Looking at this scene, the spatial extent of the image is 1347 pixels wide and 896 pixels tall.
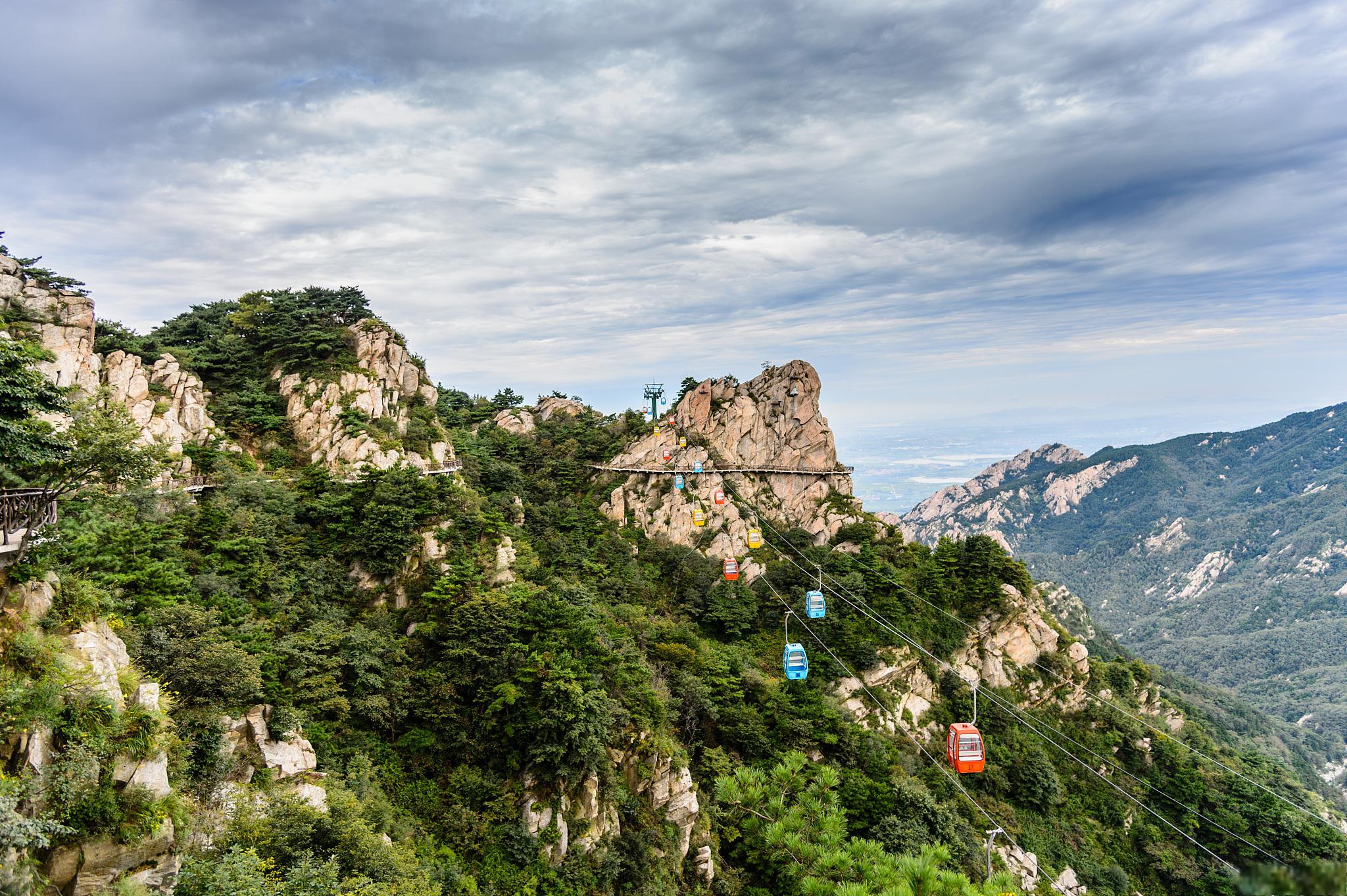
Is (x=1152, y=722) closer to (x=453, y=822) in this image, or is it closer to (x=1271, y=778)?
(x=1271, y=778)

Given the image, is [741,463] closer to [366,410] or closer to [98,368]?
[366,410]

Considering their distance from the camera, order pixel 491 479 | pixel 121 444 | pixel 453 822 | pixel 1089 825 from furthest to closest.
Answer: pixel 491 479 → pixel 1089 825 → pixel 453 822 → pixel 121 444

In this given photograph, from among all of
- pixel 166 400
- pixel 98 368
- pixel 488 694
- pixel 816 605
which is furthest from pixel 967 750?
pixel 98 368

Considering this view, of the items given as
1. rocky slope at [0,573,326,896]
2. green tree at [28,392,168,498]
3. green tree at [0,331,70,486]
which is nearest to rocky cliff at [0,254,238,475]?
green tree at [28,392,168,498]

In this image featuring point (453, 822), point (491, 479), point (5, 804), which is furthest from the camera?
point (491, 479)

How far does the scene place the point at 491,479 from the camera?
41.9 meters

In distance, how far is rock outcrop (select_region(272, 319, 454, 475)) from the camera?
32.8 m

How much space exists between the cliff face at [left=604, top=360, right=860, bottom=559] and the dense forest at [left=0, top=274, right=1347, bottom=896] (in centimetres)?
231

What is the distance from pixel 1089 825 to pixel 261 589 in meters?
45.7

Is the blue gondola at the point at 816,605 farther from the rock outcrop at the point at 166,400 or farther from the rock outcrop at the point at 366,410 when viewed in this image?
the rock outcrop at the point at 166,400

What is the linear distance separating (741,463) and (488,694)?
32776 millimetres

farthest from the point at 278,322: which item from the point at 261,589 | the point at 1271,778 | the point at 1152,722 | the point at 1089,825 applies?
the point at 1271,778

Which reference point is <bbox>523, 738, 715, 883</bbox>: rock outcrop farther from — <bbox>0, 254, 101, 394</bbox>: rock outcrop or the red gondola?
<bbox>0, 254, 101, 394</bbox>: rock outcrop

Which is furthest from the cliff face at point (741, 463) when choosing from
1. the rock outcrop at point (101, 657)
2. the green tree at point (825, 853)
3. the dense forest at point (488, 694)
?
the rock outcrop at point (101, 657)
